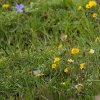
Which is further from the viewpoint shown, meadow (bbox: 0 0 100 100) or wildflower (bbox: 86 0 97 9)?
wildflower (bbox: 86 0 97 9)

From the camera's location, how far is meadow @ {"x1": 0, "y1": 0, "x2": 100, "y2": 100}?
2.59 meters

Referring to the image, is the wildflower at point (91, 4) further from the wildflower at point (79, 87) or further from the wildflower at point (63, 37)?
the wildflower at point (79, 87)

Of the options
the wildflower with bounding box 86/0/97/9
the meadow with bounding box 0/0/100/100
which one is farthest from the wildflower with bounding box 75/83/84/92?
the wildflower with bounding box 86/0/97/9

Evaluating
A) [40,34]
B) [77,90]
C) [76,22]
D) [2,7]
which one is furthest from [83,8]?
[77,90]

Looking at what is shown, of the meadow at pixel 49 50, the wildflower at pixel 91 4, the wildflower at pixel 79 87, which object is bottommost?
the wildflower at pixel 79 87

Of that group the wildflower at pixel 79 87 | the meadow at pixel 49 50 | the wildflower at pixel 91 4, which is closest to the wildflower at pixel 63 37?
the meadow at pixel 49 50

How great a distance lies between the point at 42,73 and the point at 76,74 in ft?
0.89

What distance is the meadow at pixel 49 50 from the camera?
8.51ft

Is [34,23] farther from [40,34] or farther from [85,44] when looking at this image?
[85,44]

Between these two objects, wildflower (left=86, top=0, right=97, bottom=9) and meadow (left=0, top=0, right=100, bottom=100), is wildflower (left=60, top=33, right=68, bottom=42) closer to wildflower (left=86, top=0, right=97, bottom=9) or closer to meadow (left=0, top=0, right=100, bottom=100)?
meadow (left=0, top=0, right=100, bottom=100)

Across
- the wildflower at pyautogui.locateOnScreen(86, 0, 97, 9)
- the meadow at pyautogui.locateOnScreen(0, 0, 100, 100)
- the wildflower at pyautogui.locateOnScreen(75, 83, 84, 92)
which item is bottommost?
the wildflower at pyautogui.locateOnScreen(75, 83, 84, 92)

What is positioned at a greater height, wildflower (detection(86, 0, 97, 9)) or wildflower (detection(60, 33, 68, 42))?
wildflower (detection(86, 0, 97, 9))

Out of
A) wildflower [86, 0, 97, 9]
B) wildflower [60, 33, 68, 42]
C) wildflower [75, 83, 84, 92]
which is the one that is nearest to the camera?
wildflower [75, 83, 84, 92]

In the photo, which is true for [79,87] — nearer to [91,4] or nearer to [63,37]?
[63,37]
